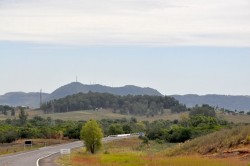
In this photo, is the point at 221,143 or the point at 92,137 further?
the point at 92,137

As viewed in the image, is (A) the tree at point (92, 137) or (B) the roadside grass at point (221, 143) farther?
(A) the tree at point (92, 137)

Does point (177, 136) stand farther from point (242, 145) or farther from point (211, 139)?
point (242, 145)

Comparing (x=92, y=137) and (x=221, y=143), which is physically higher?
(x=92, y=137)

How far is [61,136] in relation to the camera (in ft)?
394

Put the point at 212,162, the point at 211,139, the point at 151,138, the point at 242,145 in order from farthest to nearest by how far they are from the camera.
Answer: the point at 151,138 < the point at 211,139 < the point at 242,145 < the point at 212,162

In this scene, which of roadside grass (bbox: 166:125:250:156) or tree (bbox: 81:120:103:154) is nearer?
roadside grass (bbox: 166:125:250:156)

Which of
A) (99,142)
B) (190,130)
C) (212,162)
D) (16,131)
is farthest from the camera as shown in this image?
(16,131)

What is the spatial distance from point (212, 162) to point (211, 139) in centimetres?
1410

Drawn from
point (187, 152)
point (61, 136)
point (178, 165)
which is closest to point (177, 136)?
point (61, 136)

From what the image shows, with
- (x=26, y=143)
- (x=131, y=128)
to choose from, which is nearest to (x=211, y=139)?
(x=26, y=143)

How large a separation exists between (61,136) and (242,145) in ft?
252

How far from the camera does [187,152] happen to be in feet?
178

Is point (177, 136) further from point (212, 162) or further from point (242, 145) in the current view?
point (212, 162)

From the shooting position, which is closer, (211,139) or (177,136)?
(211,139)
